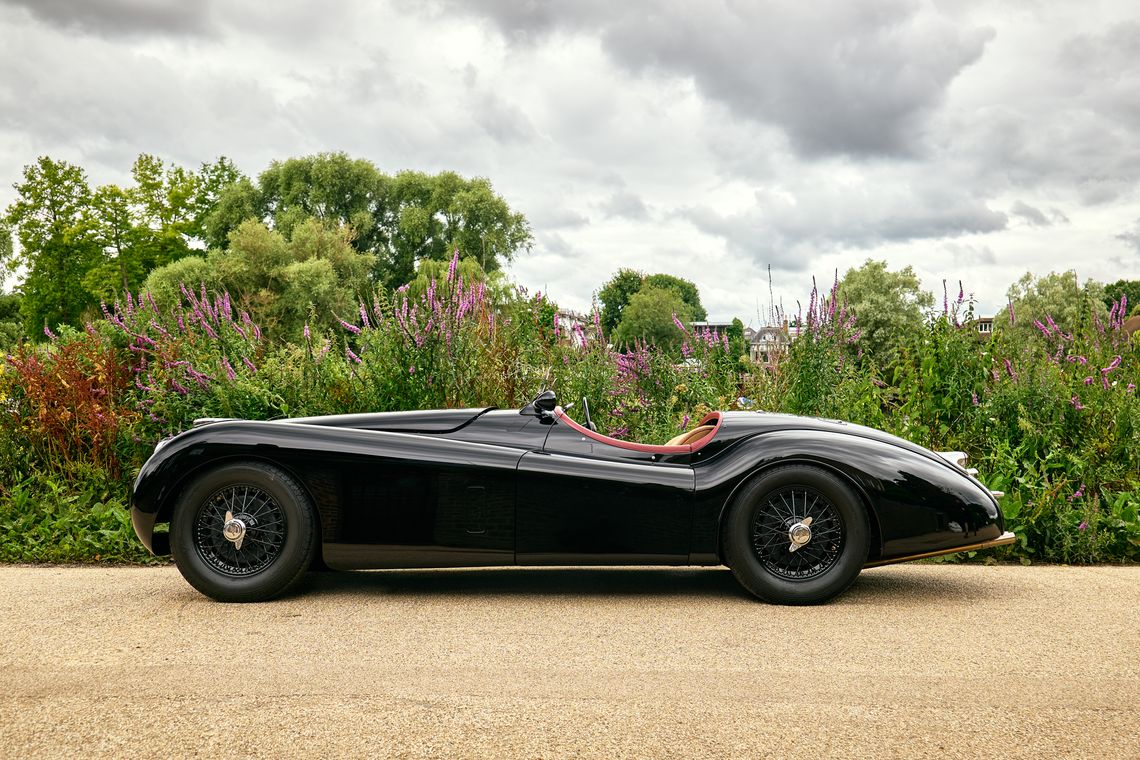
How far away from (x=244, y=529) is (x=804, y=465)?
8.82 feet

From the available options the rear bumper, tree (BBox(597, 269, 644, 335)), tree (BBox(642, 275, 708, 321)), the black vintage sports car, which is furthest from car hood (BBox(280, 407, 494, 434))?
tree (BBox(642, 275, 708, 321))

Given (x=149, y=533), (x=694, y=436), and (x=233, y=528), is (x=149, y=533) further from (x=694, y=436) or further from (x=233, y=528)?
(x=694, y=436)

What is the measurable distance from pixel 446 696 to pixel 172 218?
45.1m

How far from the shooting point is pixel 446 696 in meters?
2.99

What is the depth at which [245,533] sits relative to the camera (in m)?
4.35

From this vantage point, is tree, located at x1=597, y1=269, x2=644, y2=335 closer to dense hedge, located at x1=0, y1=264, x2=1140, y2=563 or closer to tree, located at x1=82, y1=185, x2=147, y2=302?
tree, located at x1=82, y1=185, x2=147, y2=302

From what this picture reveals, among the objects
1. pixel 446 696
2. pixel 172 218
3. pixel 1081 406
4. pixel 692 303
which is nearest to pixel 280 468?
pixel 446 696

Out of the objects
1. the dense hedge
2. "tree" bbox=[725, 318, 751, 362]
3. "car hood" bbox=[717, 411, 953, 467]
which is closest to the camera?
"car hood" bbox=[717, 411, 953, 467]

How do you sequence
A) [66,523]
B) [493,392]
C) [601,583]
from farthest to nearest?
[493,392] < [66,523] < [601,583]

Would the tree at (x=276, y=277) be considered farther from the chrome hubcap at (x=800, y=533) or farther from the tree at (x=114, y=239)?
the chrome hubcap at (x=800, y=533)

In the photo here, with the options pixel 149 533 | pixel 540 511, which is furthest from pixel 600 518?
pixel 149 533

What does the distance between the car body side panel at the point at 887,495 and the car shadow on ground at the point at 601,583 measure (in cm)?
37

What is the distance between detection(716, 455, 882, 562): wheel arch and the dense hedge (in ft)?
6.54

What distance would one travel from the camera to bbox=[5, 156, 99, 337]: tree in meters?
38.6
